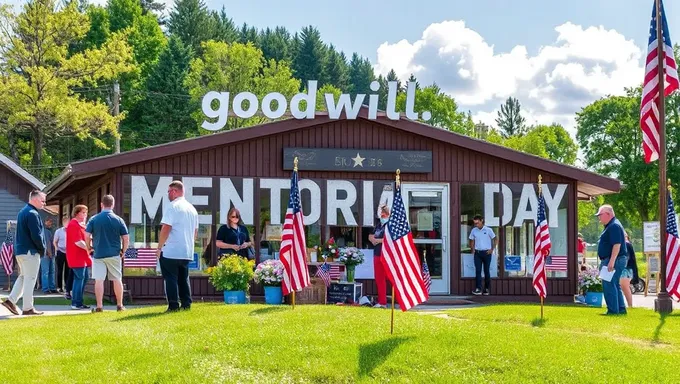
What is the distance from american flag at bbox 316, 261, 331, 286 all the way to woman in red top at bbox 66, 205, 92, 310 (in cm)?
445

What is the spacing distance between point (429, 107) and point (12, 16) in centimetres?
3605

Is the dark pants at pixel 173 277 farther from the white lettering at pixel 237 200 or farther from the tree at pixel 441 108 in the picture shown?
the tree at pixel 441 108

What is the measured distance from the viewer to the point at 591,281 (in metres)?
17.0

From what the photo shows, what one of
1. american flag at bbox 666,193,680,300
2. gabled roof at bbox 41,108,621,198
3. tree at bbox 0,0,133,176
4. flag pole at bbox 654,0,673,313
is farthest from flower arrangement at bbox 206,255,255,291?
tree at bbox 0,0,133,176

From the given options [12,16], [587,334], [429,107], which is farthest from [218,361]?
[429,107]

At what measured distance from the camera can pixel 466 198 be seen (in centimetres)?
1836

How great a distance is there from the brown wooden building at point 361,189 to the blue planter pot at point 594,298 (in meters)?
1.42

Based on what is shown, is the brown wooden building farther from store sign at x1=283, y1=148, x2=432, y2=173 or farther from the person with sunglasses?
the person with sunglasses

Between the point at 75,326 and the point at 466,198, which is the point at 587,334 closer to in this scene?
the point at 75,326

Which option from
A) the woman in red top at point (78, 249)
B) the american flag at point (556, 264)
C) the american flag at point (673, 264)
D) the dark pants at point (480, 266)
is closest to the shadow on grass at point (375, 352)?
the woman in red top at point (78, 249)

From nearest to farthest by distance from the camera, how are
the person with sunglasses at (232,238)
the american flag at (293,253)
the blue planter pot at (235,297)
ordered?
the american flag at (293,253), the blue planter pot at (235,297), the person with sunglasses at (232,238)

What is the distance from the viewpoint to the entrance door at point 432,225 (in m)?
18.1

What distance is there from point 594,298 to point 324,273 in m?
5.47

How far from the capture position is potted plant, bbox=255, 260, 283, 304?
570 inches
